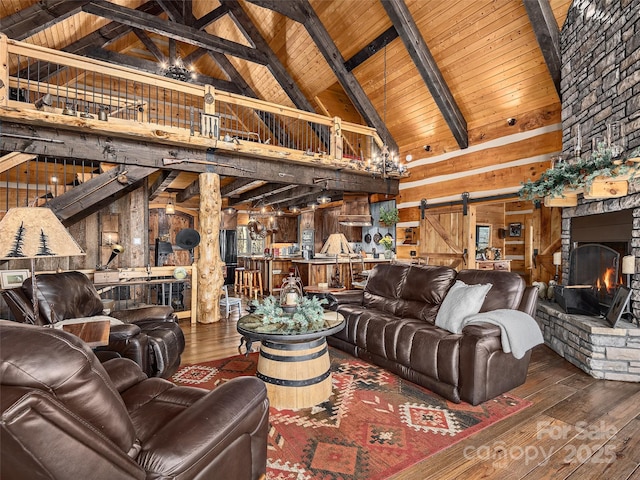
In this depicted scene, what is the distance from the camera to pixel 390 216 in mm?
8281

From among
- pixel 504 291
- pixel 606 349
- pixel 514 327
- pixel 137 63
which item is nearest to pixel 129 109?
pixel 137 63

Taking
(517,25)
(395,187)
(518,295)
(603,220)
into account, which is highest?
(517,25)

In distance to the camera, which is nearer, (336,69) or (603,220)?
(603,220)

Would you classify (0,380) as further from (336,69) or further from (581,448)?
(336,69)

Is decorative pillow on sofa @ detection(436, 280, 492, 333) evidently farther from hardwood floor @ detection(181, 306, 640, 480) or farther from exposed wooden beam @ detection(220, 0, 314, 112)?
exposed wooden beam @ detection(220, 0, 314, 112)

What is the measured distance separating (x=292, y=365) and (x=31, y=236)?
1.90 metres

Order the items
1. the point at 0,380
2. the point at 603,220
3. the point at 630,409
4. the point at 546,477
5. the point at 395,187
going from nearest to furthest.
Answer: the point at 0,380
the point at 546,477
the point at 630,409
the point at 603,220
the point at 395,187

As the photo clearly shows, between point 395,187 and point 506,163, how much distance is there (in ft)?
8.53

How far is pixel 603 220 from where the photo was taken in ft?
13.0

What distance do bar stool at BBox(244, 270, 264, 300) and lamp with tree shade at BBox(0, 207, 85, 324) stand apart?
20.0 ft

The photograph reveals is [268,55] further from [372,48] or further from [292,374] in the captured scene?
[292,374]

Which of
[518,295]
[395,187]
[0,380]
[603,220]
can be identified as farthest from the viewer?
[395,187]

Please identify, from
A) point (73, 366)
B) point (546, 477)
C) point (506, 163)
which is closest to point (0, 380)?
point (73, 366)

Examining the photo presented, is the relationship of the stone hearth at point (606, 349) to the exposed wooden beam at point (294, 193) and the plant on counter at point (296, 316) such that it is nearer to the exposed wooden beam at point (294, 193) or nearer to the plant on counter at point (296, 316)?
the plant on counter at point (296, 316)
